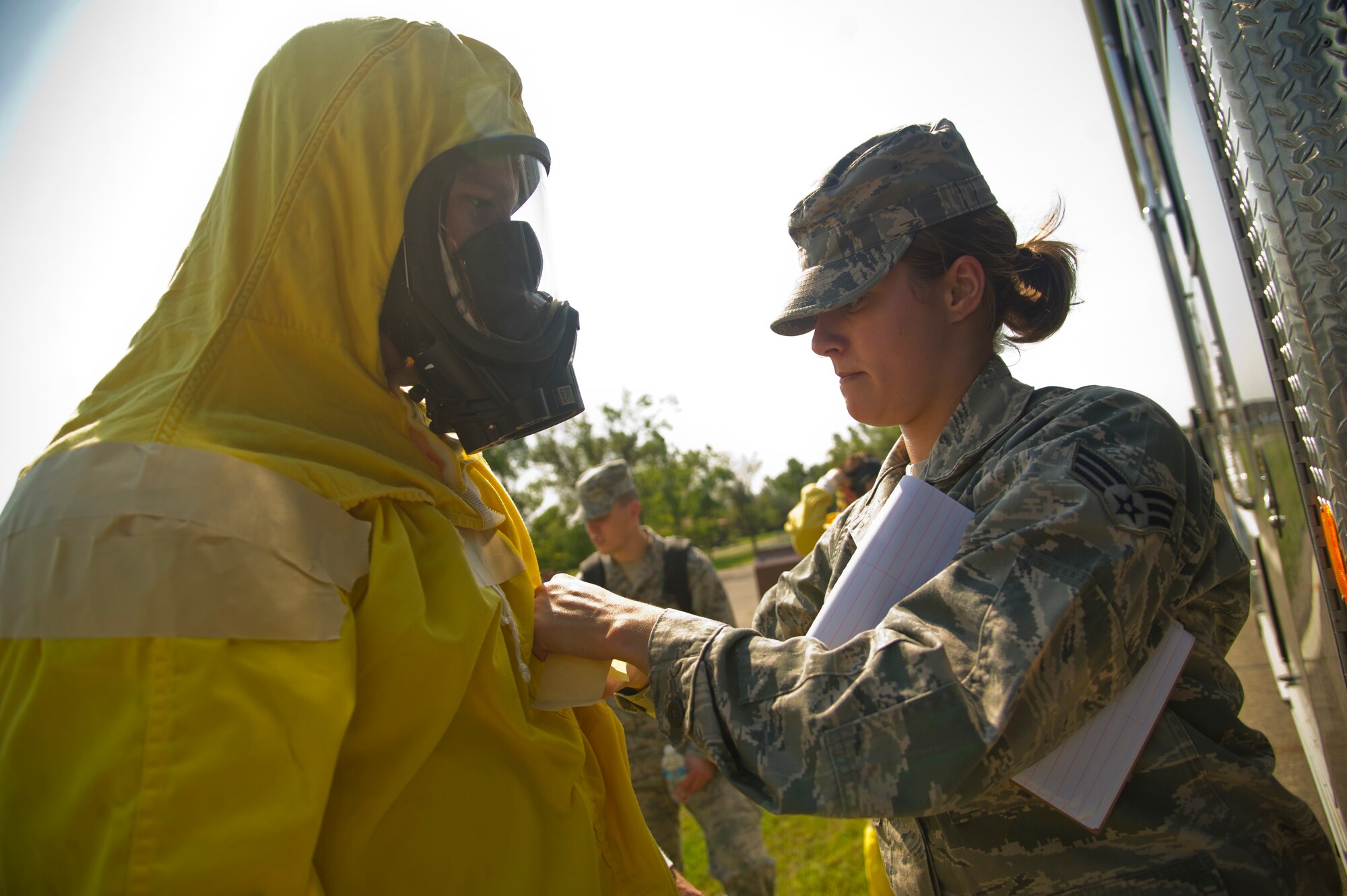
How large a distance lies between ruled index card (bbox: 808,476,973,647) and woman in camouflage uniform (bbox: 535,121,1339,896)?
9cm

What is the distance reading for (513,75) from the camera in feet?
6.23

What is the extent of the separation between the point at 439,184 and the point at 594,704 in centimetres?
117

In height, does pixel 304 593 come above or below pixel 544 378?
below

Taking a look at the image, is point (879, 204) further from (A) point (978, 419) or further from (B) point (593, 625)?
(B) point (593, 625)

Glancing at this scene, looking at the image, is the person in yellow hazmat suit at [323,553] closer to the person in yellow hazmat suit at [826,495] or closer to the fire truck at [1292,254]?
the fire truck at [1292,254]

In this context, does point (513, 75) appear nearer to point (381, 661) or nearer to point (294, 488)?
point (294, 488)

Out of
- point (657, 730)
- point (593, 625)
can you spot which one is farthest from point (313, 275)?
point (657, 730)

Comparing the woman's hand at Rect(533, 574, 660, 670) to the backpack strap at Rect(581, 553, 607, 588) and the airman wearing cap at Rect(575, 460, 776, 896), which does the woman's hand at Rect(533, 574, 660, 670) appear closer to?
the airman wearing cap at Rect(575, 460, 776, 896)

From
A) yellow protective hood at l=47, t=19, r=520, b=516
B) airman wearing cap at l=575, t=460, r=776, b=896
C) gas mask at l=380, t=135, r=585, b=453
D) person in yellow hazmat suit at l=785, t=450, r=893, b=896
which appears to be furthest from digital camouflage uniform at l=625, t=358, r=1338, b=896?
person in yellow hazmat suit at l=785, t=450, r=893, b=896

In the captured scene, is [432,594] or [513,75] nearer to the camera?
[432,594]

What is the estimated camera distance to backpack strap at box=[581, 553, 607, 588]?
5215mm

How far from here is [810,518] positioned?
588 centimetres

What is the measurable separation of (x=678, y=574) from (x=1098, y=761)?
3603 millimetres

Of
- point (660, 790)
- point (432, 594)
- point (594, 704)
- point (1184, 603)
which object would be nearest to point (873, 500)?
point (1184, 603)
